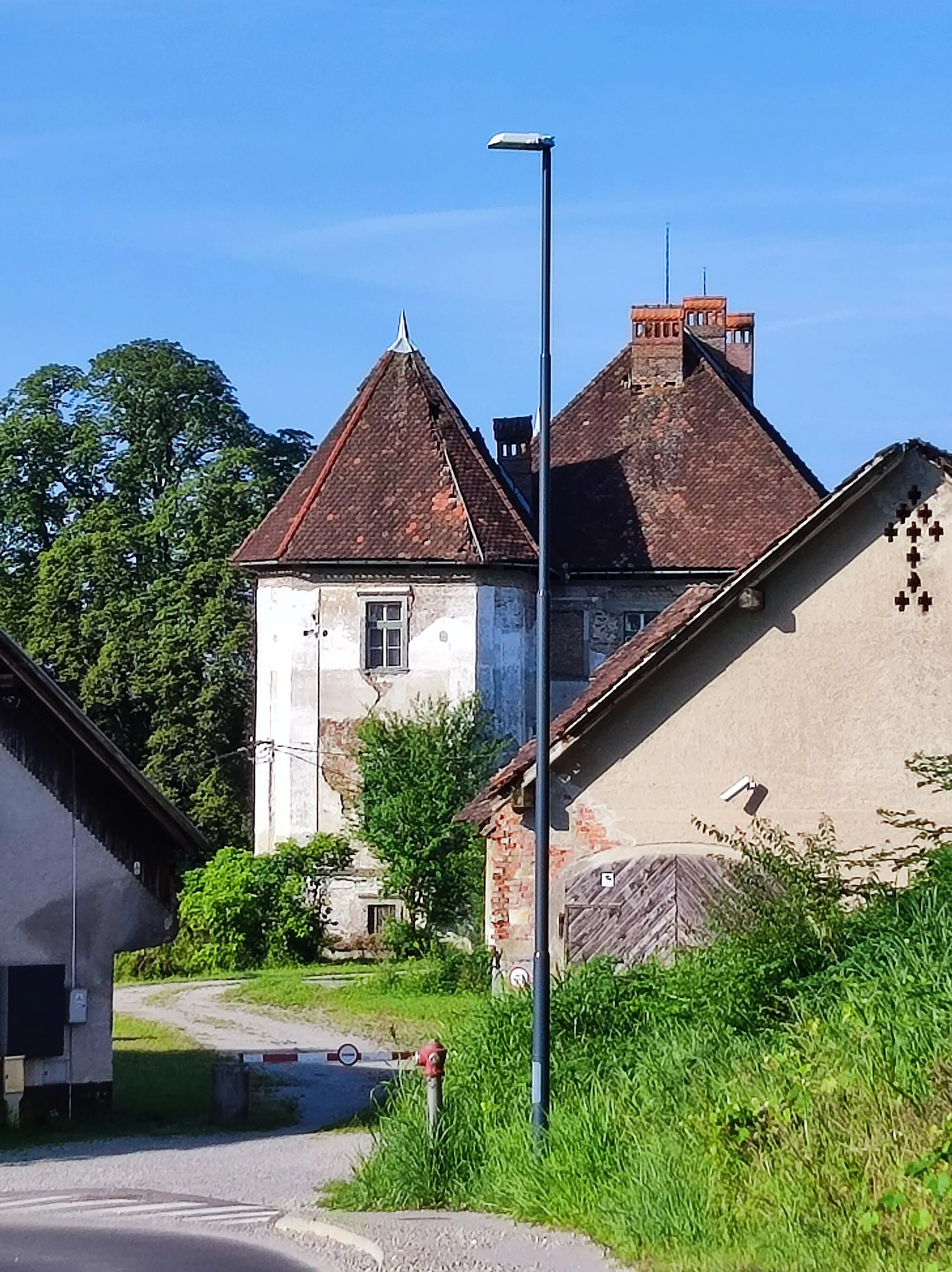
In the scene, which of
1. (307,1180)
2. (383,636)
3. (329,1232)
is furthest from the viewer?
(383,636)

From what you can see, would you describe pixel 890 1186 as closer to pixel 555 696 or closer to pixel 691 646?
pixel 691 646

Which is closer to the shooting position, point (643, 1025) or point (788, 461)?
point (643, 1025)

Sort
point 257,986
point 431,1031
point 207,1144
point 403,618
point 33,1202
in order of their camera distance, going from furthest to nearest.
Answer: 1. point 403,618
2. point 257,986
3. point 431,1031
4. point 207,1144
5. point 33,1202

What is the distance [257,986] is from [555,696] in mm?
10240

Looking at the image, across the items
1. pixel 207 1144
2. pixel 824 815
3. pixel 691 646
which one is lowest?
pixel 207 1144

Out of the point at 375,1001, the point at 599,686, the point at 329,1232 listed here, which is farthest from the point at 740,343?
the point at 329,1232

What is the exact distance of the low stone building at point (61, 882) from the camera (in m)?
20.4

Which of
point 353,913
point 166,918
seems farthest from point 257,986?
point 166,918

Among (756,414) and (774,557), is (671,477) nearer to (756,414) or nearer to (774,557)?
(756,414)

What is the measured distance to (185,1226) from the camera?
14375 mm

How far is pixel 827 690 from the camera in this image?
20.4 metres

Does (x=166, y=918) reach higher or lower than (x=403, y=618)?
lower

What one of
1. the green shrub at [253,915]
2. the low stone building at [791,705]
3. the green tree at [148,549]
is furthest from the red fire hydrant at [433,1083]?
the green tree at [148,549]

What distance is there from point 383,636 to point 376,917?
5.82m
